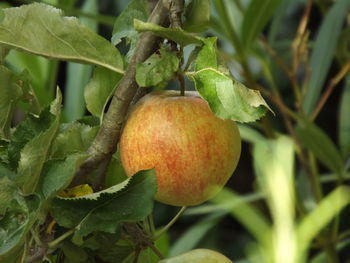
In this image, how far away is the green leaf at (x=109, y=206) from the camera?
0.49 meters

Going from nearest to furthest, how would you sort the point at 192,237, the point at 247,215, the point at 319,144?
the point at 247,215 < the point at 319,144 < the point at 192,237

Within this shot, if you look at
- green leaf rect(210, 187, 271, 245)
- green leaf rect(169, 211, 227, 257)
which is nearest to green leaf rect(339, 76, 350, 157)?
green leaf rect(210, 187, 271, 245)

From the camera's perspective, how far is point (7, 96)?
1.80ft

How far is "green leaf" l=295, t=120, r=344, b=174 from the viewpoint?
3.73 ft

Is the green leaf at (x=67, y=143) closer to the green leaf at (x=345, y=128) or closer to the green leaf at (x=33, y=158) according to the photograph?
the green leaf at (x=33, y=158)

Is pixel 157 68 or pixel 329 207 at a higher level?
pixel 157 68

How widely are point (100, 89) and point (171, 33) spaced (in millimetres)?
105

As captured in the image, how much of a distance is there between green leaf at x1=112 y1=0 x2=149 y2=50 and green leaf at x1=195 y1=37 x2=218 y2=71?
94 millimetres

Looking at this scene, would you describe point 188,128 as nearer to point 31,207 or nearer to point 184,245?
point 31,207

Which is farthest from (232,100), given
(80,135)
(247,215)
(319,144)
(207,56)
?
(319,144)

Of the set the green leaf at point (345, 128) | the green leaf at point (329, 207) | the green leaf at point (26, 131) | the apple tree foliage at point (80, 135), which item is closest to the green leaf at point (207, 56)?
the apple tree foliage at point (80, 135)

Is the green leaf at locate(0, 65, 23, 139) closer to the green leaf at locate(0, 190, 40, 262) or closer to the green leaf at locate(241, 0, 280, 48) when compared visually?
the green leaf at locate(0, 190, 40, 262)

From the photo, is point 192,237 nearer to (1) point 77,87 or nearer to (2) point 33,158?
(1) point 77,87

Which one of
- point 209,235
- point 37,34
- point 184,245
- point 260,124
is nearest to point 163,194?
point 37,34
